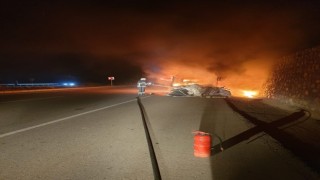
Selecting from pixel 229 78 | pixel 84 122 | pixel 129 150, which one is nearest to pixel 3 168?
pixel 129 150

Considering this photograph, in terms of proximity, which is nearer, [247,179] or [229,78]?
[247,179]

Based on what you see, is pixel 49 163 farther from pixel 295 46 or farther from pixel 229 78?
pixel 229 78

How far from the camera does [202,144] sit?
6.53 meters

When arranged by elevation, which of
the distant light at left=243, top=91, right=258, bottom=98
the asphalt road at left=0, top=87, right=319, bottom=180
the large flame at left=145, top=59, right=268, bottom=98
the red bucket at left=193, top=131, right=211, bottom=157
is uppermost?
the large flame at left=145, top=59, right=268, bottom=98

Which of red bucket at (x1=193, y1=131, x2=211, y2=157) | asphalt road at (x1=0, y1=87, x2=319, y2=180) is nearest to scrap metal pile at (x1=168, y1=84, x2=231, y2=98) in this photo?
asphalt road at (x1=0, y1=87, x2=319, y2=180)

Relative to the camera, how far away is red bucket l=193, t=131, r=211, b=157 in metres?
6.43

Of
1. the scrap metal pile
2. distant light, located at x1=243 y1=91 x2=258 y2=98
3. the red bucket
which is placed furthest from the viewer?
distant light, located at x1=243 y1=91 x2=258 y2=98

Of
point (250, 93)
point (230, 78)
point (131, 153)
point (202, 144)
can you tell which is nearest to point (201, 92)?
point (250, 93)

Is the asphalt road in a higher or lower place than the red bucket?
lower

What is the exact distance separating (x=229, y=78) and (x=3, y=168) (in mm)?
35133

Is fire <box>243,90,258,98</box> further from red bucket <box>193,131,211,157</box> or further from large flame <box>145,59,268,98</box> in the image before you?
red bucket <box>193,131,211,157</box>

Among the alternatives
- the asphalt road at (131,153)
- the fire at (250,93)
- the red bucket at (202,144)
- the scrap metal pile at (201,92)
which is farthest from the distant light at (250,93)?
the red bucket at (202,144)

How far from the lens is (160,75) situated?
193ft

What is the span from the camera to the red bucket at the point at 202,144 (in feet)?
21.1
